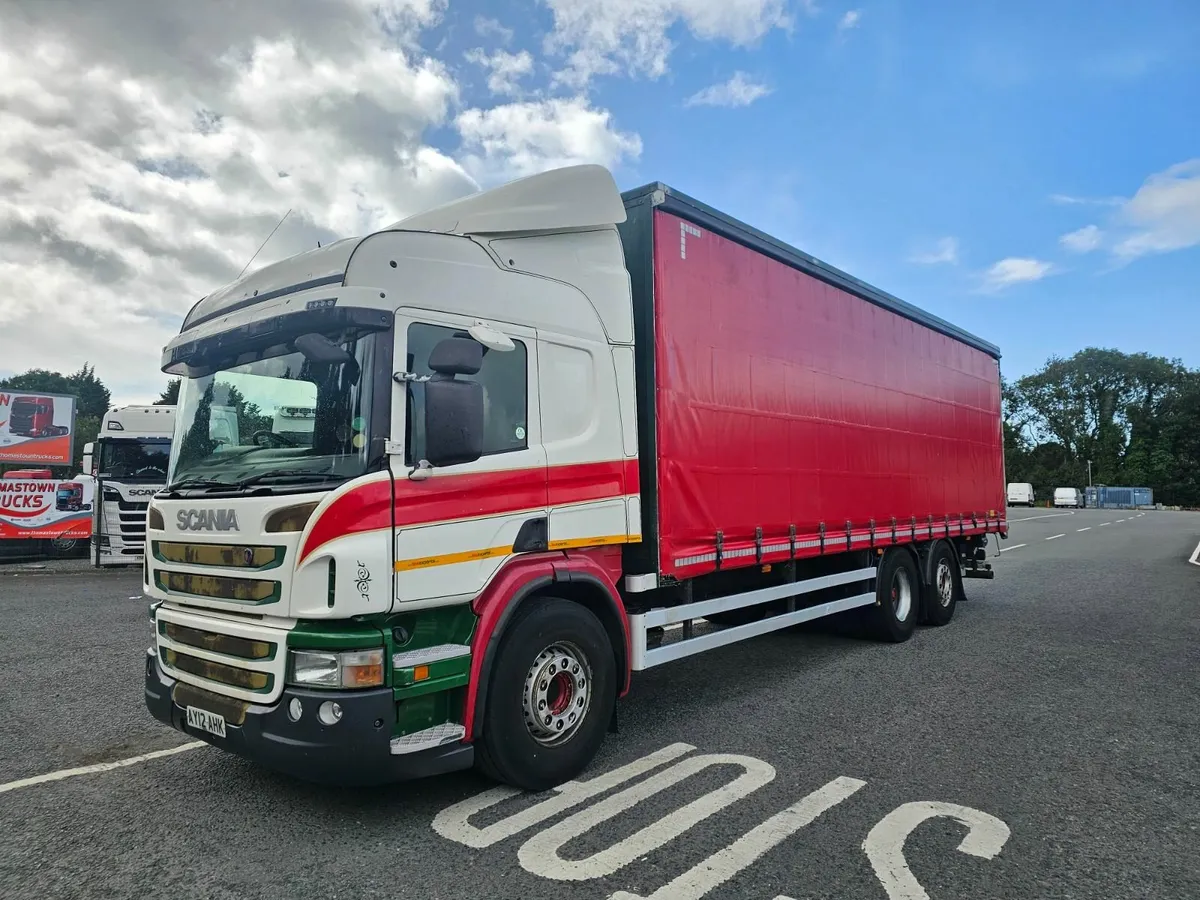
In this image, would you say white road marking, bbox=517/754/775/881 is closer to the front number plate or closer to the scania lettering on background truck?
the scania lettering on background truck

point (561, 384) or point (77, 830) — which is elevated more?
point (561, 384)

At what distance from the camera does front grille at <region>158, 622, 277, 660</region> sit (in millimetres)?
3533

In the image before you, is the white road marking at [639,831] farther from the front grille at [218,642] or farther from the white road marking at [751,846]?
the front grille at [218,642]

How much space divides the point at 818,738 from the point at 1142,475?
90.0 meters

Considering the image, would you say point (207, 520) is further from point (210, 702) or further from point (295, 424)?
point (210, 702)

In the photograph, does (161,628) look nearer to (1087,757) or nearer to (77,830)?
(77,830)

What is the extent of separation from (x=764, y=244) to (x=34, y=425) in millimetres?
27268

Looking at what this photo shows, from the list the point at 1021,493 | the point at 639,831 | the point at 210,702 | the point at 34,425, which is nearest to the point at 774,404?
the point at 639,831

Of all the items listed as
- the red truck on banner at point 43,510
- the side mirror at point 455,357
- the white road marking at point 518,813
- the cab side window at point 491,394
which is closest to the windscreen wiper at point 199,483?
the cab side window at point 491,394

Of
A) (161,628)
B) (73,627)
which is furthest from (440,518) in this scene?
Result: (73,627)

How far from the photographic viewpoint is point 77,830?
146 inches

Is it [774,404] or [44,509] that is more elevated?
[774,404]

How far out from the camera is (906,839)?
3.62m

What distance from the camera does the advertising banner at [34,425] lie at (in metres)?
24.7
